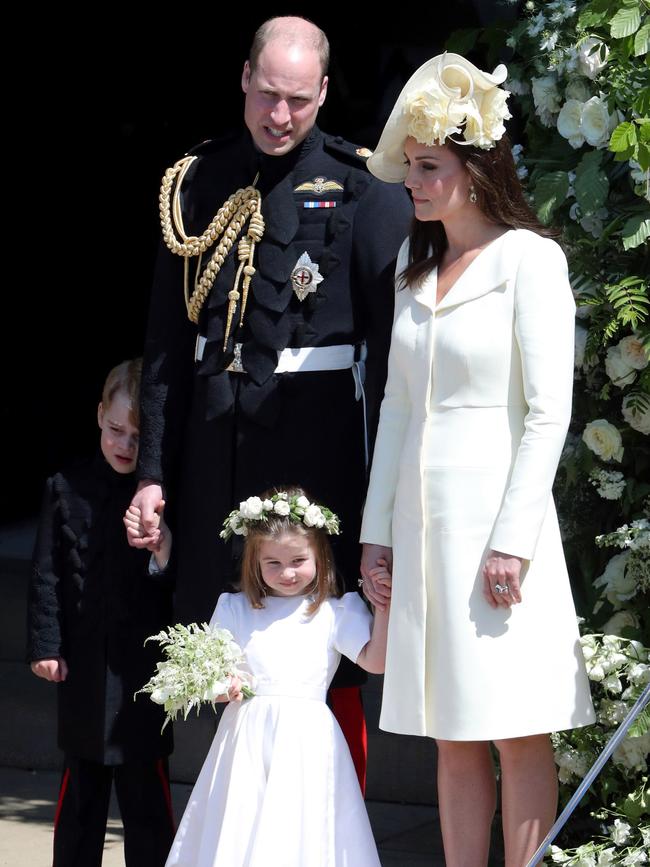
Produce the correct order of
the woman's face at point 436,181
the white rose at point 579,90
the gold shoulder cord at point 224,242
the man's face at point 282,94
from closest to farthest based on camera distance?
the woman's face at point 436,181
the man's face at point 282,94
the gold shoulder cord at point 224,242
the white rose at point 579,90

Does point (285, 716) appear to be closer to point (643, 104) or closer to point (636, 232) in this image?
point (636, 232)

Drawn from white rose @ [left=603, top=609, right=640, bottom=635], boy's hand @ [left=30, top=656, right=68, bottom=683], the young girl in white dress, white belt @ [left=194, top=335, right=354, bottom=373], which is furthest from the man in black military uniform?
white rose @ [left=603, top=609, right=640, bottom=635]

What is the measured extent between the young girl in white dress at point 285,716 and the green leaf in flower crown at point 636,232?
0.84 m

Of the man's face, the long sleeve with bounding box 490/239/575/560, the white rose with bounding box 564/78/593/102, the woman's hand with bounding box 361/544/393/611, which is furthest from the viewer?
the white rose with bounding box 564/78/593/102

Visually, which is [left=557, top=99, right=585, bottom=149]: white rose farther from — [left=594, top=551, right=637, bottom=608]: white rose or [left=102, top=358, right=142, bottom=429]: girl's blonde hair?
[left=102, top=358, right=142, bottom=429]: girl's blonde hair

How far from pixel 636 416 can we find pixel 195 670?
1.10 m

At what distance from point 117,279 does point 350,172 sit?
3.94 metres

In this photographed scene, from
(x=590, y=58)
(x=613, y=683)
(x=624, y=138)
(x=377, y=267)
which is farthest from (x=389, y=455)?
(x=590, y=58)

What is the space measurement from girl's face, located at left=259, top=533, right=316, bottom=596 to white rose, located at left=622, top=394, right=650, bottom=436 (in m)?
0.76

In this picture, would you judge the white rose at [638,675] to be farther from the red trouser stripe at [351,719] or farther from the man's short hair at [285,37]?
the man's short hair at [285,37]

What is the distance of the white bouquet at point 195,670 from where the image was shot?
10.4ft

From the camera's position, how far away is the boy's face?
3.75 m

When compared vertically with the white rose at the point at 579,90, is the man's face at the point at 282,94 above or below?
below

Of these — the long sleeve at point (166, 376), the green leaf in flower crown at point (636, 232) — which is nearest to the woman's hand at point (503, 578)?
the green leaf in flower crown at point (636, 232)
